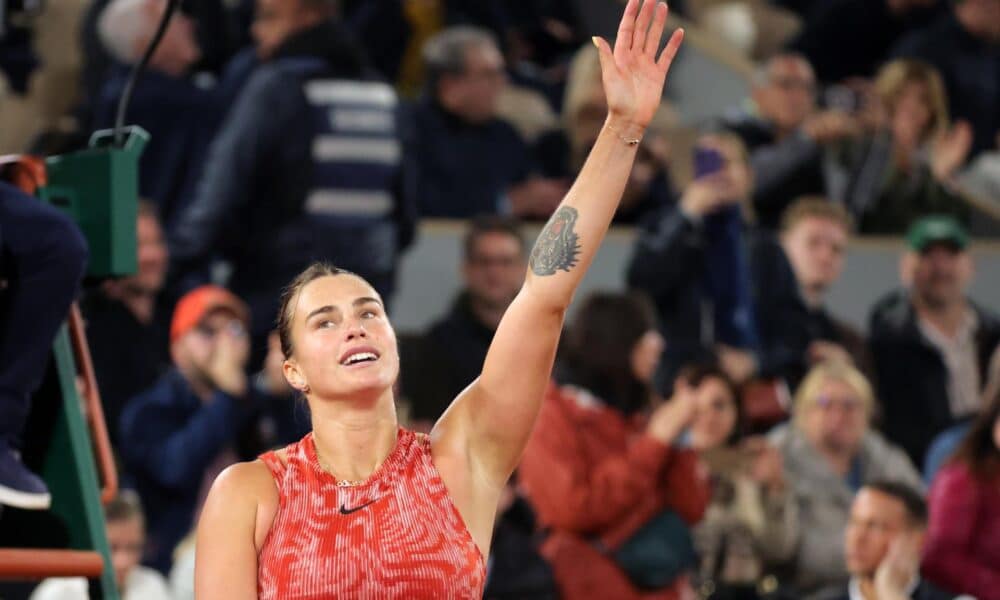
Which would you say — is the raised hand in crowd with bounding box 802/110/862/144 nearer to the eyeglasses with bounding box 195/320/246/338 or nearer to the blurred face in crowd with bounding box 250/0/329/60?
the blurred face in crowd with bounding box 250/0/329/60

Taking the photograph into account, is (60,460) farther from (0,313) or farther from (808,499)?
(808,499)

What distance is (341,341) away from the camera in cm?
332

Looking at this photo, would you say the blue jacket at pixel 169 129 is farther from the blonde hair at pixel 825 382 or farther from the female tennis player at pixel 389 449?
the female tennis player at pixel 389 449

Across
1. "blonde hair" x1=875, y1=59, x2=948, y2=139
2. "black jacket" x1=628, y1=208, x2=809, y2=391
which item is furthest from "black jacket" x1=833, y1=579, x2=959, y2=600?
"blonde hair" x1=875, y1=59, x2=948, y2=139

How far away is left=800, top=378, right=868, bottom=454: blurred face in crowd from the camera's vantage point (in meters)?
7.10

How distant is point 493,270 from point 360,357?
3551 mm

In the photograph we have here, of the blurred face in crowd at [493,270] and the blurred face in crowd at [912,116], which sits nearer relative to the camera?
the blurred face in crowd at [493,270]

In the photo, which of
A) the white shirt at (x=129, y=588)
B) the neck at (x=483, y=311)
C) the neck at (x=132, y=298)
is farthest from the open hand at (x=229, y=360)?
the neck at (x=483, y=311)

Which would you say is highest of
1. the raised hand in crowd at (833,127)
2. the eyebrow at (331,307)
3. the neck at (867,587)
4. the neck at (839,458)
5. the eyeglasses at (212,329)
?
the eyebrow at (331,307)

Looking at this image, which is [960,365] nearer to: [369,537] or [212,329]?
[212,329]

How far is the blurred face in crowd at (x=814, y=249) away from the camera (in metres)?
8.03

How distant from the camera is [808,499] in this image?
6.86 metres

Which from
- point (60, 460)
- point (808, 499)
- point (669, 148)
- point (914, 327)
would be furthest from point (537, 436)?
point (669, 148)

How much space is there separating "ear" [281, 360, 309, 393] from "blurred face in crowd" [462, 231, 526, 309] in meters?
3.44
